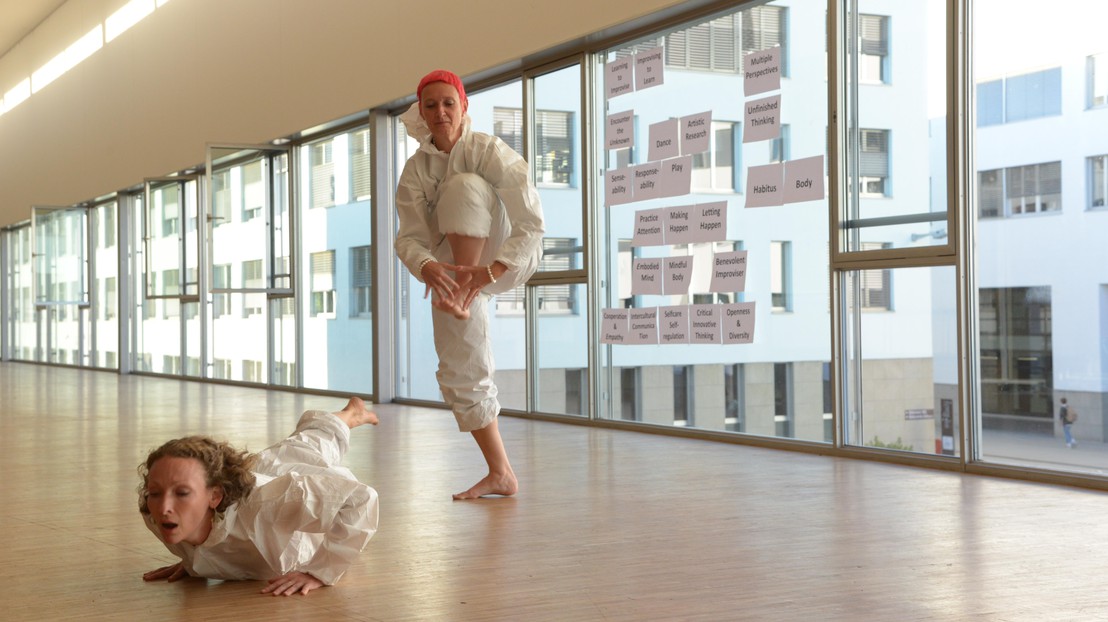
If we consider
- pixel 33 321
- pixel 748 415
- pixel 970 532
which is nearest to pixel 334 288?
pixel 748 415

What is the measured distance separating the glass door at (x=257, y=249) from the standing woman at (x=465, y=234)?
6142 millimetres

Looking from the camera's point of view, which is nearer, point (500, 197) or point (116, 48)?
point (500, 197)

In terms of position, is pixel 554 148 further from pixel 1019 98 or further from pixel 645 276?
pixel 1019 98

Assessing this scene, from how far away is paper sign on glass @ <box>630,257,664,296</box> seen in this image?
556 centimetres

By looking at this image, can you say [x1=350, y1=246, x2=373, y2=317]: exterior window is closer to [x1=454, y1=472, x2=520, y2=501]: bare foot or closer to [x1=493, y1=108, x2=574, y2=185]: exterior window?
[x1=493, y1=108, x2=574, y2=185]: exterior window

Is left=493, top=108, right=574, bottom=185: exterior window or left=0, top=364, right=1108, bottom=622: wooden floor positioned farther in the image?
left=493, top=108, right=574, bottom=185: exterior window

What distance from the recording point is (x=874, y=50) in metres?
4.38

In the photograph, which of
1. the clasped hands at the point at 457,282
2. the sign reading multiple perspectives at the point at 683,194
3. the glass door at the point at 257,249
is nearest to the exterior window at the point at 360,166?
the glass door at the point at 257,249

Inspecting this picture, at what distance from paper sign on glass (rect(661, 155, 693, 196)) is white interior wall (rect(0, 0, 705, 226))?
69cm

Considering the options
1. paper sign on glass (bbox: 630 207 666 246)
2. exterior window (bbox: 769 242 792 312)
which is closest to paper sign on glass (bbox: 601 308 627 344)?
paper sign on glass (bbox: 630 207 666 246)

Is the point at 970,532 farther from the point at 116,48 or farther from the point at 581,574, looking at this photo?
the point at 116,48

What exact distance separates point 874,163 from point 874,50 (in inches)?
17.0

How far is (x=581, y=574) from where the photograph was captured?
2244 mm

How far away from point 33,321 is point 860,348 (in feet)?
50.8
